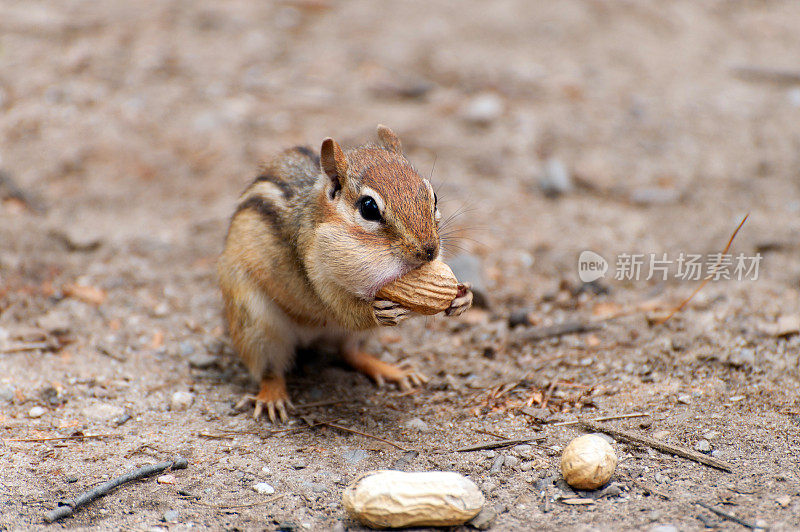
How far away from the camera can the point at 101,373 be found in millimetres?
4086

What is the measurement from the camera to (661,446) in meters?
3.26

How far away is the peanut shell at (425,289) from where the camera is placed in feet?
10.8

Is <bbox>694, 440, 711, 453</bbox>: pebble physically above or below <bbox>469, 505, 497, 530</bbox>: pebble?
above

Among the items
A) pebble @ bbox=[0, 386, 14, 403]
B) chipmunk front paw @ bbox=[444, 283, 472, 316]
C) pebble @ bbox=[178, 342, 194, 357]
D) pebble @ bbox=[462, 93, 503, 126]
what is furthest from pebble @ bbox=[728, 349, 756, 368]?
pebble @ bbox=[0, 386, 14, 403]

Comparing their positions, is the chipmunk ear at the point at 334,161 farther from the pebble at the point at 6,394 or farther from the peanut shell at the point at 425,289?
the pebble at the point at 6,394

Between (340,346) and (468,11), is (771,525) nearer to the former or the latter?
(340,346)

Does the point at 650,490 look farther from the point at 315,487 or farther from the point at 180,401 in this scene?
the point at 180,401

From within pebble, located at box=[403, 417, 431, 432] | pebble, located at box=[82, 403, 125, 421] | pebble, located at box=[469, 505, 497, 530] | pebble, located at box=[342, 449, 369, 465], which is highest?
pebble, located at box=[469, 505, 497, 530]

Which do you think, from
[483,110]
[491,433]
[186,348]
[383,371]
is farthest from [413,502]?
[483,110]

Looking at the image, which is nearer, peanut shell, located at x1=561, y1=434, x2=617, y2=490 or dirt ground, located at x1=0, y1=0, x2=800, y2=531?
peanut shell, located at x1=561, y1=434, x2=617, y2=490

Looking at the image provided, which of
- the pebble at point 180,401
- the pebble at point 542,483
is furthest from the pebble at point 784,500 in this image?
the pebble at point 180,401

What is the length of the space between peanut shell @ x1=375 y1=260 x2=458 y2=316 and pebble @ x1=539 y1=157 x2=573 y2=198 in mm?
2644

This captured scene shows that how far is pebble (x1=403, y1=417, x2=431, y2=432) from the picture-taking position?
11.9ft

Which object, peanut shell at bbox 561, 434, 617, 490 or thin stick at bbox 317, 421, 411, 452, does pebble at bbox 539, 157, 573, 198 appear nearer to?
thin stick at bbox 317, 421, 411, 452
